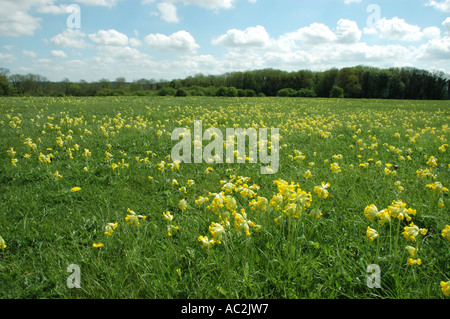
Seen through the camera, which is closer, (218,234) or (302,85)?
(218,234)

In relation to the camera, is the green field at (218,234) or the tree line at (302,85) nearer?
the green field at (218,234)

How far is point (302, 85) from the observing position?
7694 cm

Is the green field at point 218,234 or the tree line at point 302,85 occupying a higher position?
the tree line at point 302,85

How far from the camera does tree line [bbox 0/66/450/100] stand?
5841 cm

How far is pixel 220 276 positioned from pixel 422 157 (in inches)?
241

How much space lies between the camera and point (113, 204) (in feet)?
13.1

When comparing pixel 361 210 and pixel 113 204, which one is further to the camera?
pixel 113 204

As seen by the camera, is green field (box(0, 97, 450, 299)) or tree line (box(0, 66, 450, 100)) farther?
tree line (box(0, 66, 450, 100))

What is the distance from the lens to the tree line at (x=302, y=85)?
2299 inches
